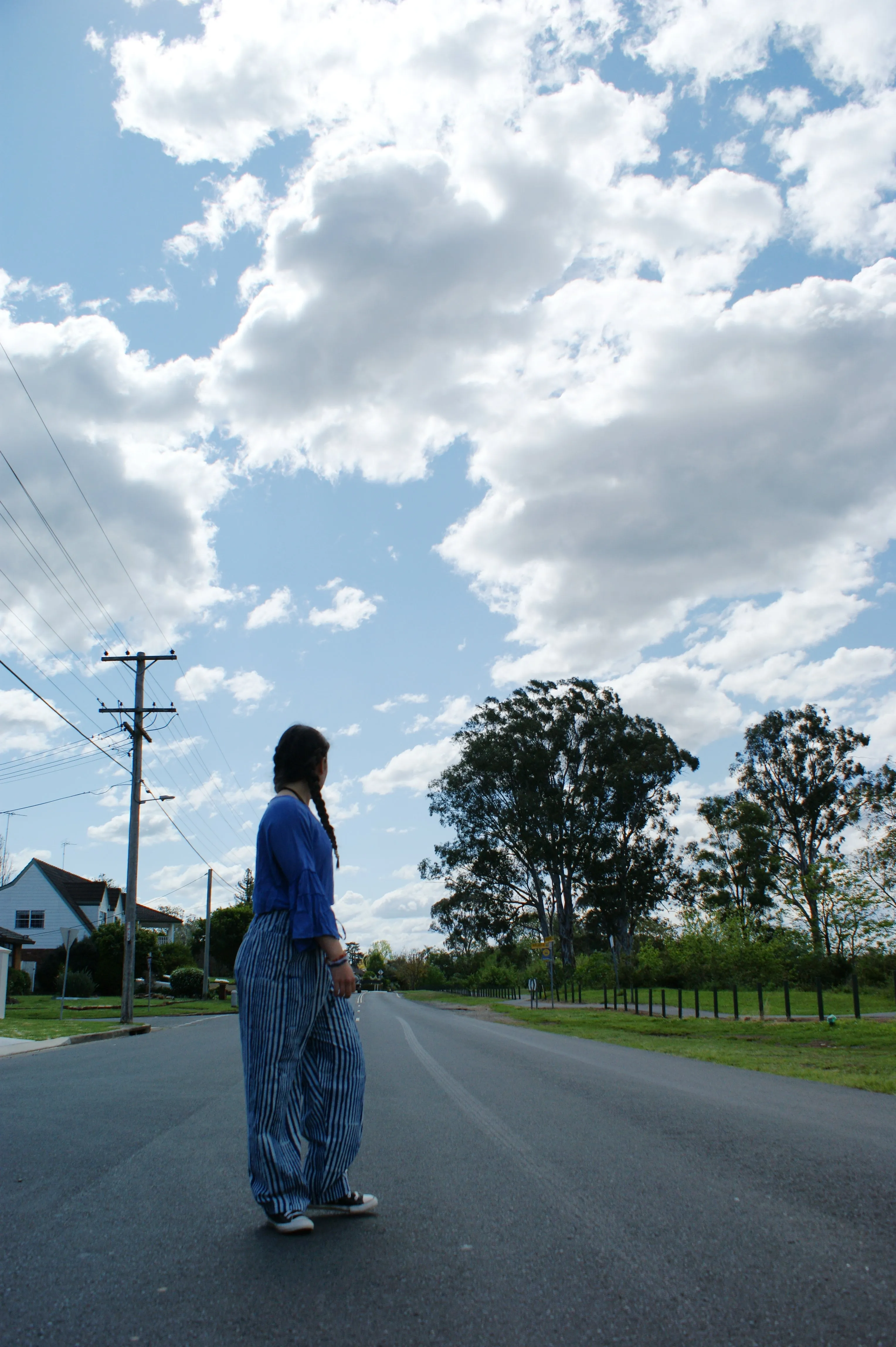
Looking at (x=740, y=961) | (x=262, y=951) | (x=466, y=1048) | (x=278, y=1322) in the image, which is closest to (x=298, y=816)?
(x=262, y=951)

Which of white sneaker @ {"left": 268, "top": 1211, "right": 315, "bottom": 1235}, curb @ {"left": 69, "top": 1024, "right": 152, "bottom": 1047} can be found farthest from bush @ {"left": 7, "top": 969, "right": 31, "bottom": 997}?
white sneaker @ {"left": 268, "top": 1211, "right": 315, "bottom": 1235}

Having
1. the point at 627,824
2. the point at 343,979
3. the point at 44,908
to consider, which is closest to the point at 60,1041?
the point at 343,979

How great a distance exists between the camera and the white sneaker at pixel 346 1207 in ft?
11.5

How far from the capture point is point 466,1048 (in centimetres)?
1420

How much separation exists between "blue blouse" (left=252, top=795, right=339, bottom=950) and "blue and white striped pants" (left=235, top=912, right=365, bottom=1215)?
7cm

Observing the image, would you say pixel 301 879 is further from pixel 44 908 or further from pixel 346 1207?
pixel 44 908

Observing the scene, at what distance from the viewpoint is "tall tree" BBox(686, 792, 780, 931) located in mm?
49875

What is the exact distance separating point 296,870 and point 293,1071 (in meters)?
0.70

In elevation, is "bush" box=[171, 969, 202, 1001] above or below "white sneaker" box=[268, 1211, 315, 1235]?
below

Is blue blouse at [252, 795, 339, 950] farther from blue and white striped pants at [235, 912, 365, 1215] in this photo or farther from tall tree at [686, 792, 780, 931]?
tall tree at [686, 792, 780, 931]

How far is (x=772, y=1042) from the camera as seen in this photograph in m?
17.2

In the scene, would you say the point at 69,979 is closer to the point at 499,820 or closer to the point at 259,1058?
the point at 499,820

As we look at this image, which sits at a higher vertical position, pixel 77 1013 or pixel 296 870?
pixel 296 870

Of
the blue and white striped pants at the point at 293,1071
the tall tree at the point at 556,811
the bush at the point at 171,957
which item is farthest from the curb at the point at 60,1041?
the bush at the point at 171,957
